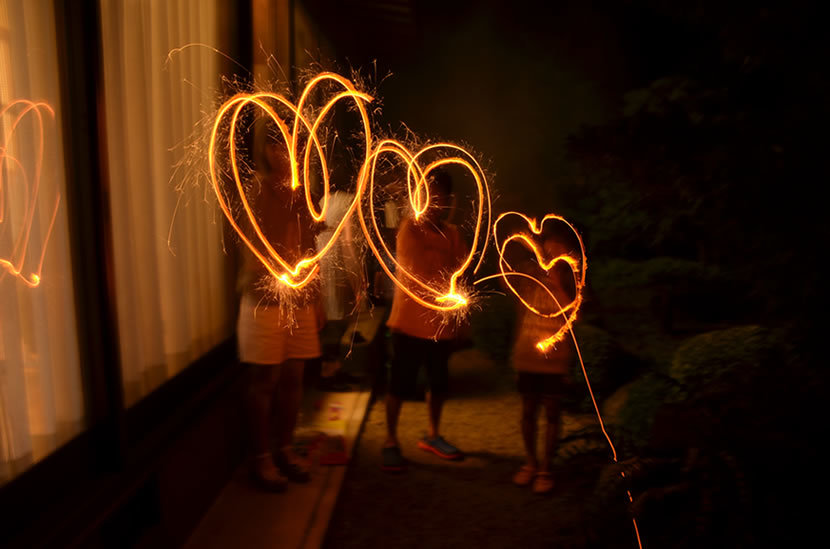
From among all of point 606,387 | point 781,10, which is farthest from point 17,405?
point 606,387

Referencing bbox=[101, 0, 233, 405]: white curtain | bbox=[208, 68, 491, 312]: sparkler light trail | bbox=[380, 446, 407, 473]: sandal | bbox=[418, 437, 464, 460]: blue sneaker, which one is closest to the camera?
bbox=[101, 0, 233, 405]: white curtain

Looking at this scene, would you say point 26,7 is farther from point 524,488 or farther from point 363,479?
point 524,488

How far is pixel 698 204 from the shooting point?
358 cm

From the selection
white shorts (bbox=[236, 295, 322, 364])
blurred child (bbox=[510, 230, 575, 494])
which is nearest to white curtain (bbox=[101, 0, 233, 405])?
white shorts (bbox=[236, 295, 322, 364])

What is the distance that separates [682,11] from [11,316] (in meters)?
3.77

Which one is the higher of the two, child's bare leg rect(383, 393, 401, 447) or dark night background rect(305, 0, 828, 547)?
dark night background rect(305, 0, 828, 547)

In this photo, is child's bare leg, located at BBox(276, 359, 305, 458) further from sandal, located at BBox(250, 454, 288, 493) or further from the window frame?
the window frame

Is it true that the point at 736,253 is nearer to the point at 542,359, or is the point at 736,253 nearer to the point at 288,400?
the point at 542,359

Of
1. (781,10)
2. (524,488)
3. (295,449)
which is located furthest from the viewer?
(295,449)

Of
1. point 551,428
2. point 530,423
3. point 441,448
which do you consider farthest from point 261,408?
point 551,428

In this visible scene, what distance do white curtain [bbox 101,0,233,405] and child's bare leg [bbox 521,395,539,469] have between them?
209cm

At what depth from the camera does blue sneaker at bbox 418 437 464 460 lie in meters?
4.86

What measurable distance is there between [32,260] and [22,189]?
259 mm

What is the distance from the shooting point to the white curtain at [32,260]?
7.38 feet
